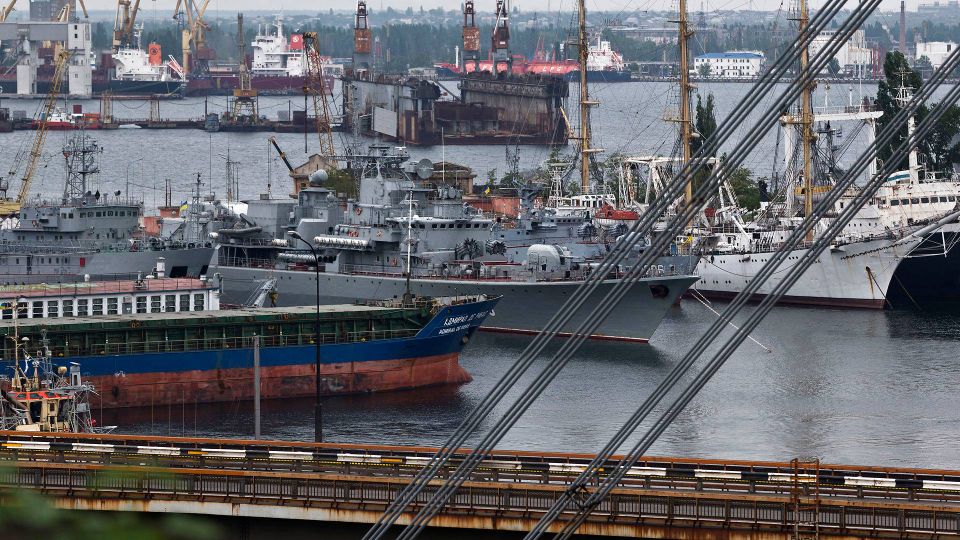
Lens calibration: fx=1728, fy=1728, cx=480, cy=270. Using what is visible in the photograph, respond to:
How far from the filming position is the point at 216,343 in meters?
39.5

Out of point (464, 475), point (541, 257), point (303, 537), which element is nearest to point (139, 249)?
point (541, 257)

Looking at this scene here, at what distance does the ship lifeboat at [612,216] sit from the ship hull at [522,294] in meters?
9.55

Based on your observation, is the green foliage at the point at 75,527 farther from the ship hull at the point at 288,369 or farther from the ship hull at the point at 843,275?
the ship hull at the point at 843,275

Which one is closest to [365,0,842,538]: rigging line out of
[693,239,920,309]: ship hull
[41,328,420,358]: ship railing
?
[41,328,420,358]: ship railing

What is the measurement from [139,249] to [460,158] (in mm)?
81338

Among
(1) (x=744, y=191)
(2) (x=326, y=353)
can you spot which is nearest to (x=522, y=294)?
(2) (x=326, y=353)

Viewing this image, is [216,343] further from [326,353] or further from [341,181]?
[341,181]

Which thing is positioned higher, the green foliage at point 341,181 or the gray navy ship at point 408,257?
the green foliage at point 341,181

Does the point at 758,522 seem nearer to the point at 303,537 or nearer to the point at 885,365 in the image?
the point at 303,537

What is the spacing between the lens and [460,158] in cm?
13275

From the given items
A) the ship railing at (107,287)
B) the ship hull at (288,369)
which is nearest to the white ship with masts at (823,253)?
the ship hull at (288,369)

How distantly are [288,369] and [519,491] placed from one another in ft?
63.6

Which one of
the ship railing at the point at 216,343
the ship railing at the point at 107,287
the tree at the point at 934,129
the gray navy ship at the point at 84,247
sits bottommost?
the ship railing at the point at 216,343

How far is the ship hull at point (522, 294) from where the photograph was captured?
49.9 meters
